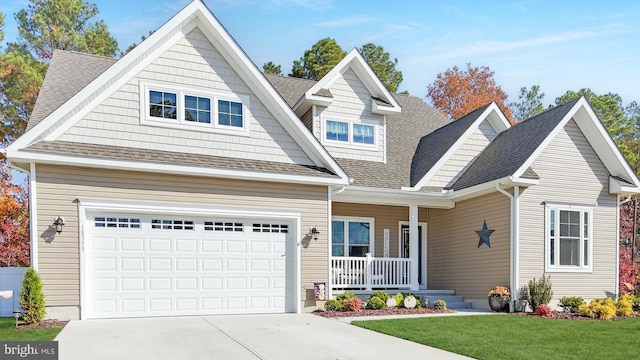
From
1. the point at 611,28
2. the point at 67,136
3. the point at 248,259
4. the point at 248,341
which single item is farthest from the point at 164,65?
the point at 611,28

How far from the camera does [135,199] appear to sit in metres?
11.6

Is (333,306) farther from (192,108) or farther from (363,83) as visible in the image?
(363,83)

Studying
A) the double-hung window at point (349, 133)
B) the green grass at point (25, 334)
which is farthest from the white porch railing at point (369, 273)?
the green grass at point (25, 334)

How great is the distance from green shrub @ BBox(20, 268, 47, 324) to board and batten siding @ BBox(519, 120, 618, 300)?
36.3ft

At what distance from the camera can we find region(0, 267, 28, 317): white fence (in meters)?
12.4

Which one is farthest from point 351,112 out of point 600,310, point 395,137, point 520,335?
point 520,335

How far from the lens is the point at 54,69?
14219 mm

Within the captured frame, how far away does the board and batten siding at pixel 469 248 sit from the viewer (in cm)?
1412

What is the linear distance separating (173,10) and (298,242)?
21.0ft

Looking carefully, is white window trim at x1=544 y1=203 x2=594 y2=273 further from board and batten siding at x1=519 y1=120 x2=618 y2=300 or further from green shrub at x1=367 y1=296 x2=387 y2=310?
green shrub at x1=367 y1=296 x2=387 y2=310

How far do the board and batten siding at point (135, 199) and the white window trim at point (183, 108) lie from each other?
1.25 m

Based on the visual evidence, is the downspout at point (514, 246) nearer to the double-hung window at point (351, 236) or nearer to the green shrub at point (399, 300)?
the green shrub at point (399, 300)

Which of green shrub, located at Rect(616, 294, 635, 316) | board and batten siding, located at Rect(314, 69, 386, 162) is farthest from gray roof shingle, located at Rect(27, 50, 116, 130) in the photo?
green shrub, located at Rect(616, 294, 635, 316)

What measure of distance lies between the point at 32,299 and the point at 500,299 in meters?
10.6
